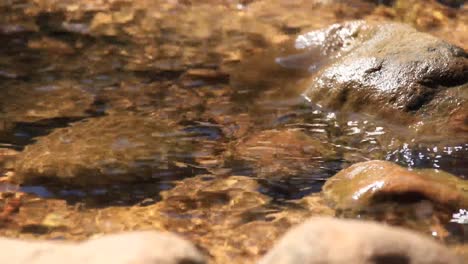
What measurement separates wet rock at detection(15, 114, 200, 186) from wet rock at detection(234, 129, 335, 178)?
36 cm

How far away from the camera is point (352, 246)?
211 cm

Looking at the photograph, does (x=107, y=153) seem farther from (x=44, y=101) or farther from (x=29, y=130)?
(x=44, y=101)

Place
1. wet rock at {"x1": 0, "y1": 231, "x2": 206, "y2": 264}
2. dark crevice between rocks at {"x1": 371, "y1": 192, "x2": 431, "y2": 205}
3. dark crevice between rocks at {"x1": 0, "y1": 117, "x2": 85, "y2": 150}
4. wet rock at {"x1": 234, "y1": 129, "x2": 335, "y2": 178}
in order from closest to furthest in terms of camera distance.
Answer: wet rock at {"x1": 0, "y1": 231, "x2": 206, "y2": 264}
dark crevice between rocks at {"x1": 371, "y1": 192, "x2": 431, "y2": 205}
wet rock at {"x1": 234, "y1": 129, "x2": 335, "y2": 178}
dark crevice between rocks at {"x1": 0, "y1": 117, "x2": 85, "y2": 150}

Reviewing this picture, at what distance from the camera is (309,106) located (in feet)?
17.5

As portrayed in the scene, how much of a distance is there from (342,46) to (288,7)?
1.69 m

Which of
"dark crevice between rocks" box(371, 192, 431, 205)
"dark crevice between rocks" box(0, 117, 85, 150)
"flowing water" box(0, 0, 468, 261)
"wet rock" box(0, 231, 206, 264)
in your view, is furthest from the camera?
"dark crevice between rocks" box(0, 117, 85, 150)

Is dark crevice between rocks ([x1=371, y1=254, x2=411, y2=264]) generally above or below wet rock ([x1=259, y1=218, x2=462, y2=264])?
below

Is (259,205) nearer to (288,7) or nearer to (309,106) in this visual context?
(309,106)

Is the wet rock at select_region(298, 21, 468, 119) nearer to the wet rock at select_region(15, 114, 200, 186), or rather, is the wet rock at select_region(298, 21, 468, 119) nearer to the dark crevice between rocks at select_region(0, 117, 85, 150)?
the wet rock at select_region(15, 114, 200, 186)

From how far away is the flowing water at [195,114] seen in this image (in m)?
3.80

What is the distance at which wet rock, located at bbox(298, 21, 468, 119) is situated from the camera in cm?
497

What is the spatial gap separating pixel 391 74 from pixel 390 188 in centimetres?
158

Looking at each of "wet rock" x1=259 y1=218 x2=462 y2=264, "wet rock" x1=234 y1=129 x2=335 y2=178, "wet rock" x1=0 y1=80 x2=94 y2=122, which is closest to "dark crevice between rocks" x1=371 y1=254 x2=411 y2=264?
"wet rock" x1=259 y1=218 x2=462 y2=264

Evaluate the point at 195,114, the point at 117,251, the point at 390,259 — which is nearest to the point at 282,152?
the point at 195,114
